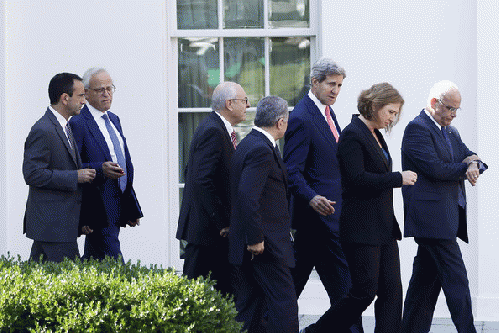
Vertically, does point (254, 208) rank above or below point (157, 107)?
below

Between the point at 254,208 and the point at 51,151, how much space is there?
5.57ft

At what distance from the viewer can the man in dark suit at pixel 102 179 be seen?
264 inches

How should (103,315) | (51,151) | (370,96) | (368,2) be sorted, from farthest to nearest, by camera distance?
(368,2)
(51,151)
(370,96)
(103,315)

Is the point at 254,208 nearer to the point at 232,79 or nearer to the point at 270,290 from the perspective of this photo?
the point at 270,290

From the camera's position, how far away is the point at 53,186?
6.21 m

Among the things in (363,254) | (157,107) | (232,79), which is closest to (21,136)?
(157,107)

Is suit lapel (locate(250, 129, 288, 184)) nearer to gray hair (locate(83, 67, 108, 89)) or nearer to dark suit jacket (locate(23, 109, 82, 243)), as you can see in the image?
dark suit jacket (locate(23, 109, 82, 243))

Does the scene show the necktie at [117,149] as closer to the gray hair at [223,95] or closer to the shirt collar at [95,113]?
the shirt collar at [95,113]

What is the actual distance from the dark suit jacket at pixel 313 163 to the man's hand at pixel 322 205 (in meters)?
0.22

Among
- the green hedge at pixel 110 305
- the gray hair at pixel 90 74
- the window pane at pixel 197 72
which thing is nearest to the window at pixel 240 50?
the window pane at pixel 197 72

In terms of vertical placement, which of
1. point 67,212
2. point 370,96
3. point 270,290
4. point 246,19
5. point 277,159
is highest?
point 246,19

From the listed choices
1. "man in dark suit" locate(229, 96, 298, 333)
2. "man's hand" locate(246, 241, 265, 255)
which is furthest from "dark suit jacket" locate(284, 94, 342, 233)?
"man's hand" locate(246, 241, 265, 255)

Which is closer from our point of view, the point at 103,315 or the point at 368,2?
the point at 103,315

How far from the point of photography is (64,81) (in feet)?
21.1
